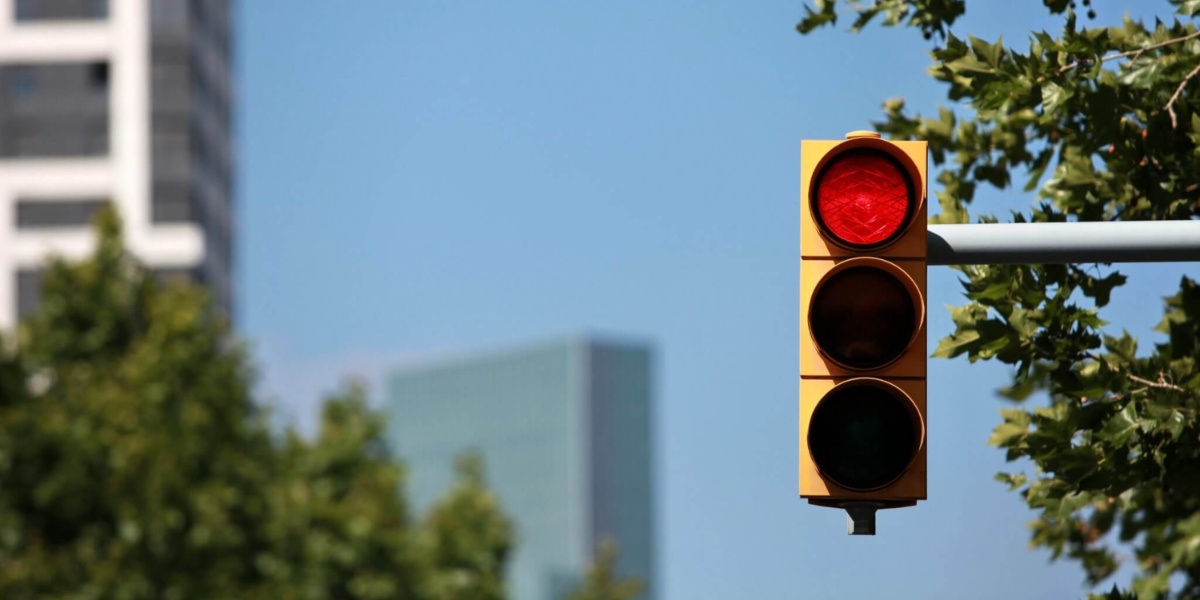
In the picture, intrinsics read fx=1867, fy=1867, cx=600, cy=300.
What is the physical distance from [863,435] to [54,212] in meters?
72.8

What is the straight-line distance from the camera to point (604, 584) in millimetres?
44906

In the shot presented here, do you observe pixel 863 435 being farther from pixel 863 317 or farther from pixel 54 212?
pixel 54 212

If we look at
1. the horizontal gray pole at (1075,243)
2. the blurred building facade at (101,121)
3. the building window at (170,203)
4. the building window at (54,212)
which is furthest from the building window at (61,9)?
the horizontal gray pole at (1075,243)

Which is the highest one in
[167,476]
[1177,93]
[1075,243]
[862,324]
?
[1177,93]

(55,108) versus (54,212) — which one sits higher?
(55,108)

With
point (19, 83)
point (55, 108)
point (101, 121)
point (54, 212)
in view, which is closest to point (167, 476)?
point (54, 212)

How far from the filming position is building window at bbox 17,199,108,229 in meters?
73.4

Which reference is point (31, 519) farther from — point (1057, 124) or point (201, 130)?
point (201, 130)

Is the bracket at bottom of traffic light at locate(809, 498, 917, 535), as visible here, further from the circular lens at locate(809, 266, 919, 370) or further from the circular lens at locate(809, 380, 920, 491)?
the circular lens at locate(809, 266, 919, 370)

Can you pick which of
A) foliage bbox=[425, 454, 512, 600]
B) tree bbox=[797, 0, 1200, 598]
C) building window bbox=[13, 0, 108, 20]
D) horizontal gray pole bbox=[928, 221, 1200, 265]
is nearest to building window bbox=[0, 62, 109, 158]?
building window bbox=[13, 0, 108, 20]

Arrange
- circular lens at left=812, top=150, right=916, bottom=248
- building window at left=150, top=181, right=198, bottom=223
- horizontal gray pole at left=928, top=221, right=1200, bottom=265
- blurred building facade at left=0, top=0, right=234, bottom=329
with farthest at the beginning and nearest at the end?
1. building window at left=150, top=181, right=198, bottom=223
2. blurred building facade at left=0, top=0, right=234, bottom=329
3. horizontal gray pole at left=928, top=221, right=1200, bottom=265
4. circular lens at left=812, top=150, right=916, bottom=248

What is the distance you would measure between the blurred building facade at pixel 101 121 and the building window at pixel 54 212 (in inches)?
1.6

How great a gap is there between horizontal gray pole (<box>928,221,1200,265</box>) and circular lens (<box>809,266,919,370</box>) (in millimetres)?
328

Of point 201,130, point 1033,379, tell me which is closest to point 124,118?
point 201,130
